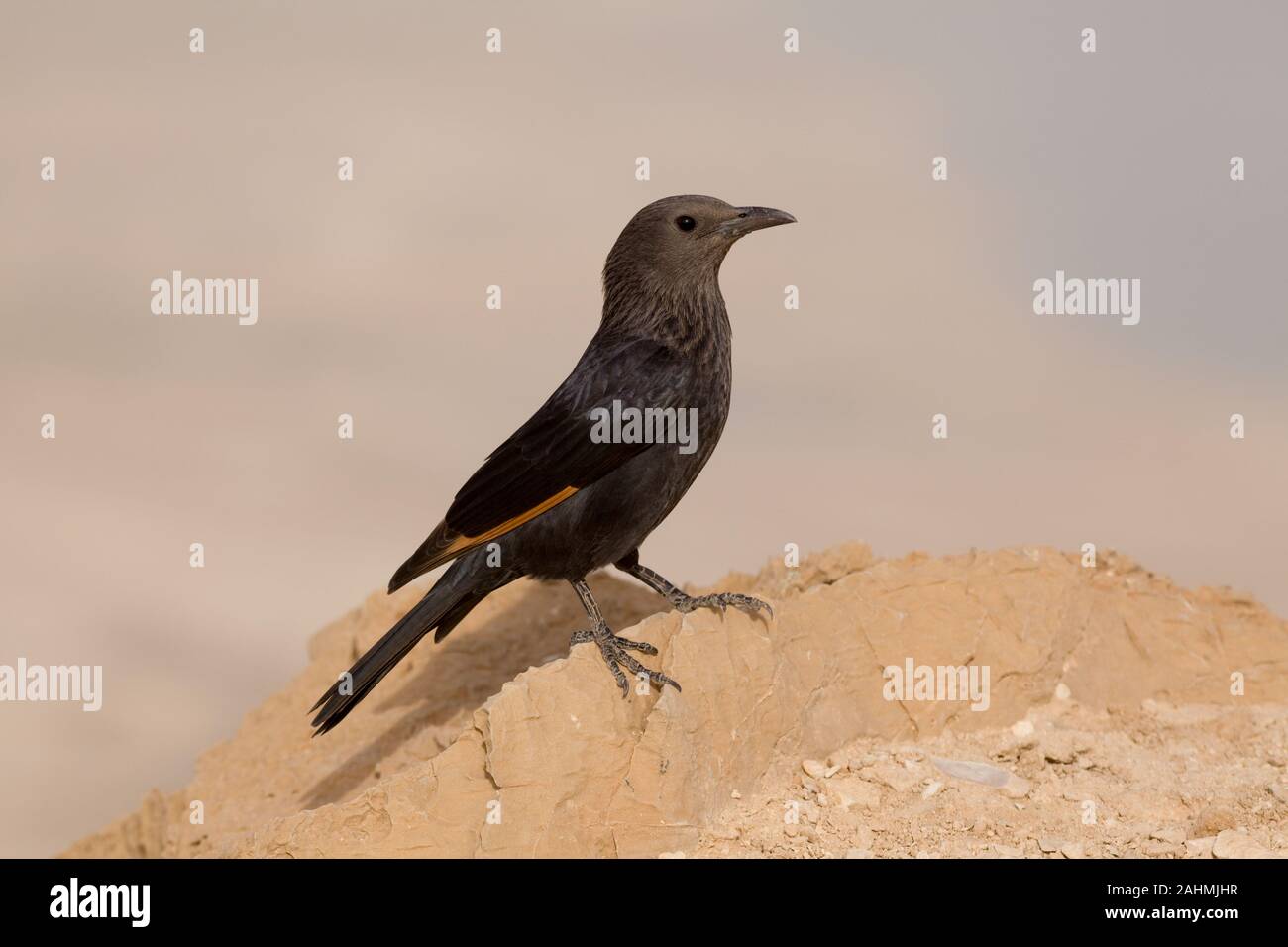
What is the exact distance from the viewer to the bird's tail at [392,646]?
6.94m

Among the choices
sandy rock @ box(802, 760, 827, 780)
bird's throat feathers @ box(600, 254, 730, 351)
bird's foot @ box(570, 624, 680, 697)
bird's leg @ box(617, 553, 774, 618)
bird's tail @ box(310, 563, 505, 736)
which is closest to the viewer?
bird's foot @ box(570, 624, 680, 697)

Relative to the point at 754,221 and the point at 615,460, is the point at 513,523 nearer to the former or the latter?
the point at 615,460

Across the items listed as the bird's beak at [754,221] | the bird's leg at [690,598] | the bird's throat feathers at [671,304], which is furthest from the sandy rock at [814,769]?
the bird's beak at [754,221]

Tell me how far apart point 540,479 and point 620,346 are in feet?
2.75

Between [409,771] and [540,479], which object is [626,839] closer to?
[409,771]

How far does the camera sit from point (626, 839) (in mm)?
6133

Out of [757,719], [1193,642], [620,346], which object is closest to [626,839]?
[757,719]

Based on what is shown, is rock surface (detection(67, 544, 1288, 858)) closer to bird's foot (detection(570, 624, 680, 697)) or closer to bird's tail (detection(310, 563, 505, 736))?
bird's foot (detection(570, 624, 680, 697))

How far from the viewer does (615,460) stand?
6.86m

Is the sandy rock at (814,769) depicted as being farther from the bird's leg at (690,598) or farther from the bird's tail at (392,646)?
the bird's tail at (392,646)

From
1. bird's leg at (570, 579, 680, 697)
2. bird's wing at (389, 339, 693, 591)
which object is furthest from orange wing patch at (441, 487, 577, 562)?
bird's leg at (570, 579, 680, 697)

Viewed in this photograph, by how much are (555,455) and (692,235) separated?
1357 millimetres

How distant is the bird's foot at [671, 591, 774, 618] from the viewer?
23.1 ft

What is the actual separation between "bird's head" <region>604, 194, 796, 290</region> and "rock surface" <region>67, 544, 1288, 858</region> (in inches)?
68.7
